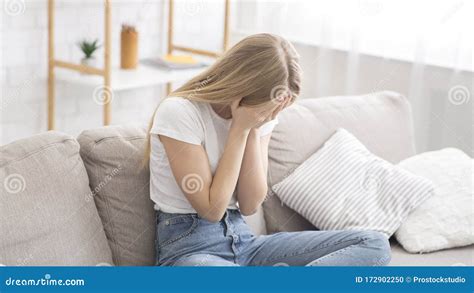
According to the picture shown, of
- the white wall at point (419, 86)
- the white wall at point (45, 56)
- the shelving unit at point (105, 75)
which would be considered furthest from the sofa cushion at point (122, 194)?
the white wall at point (419, 86)

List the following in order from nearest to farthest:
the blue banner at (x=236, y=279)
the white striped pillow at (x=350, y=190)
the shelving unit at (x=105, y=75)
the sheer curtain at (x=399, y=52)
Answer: the blue banner at (x=236, y=279), the white striped pillow at (x=350, y=190), the shelving unit at (x=105, y=75), the sheer curtain at (x=399, y=52)

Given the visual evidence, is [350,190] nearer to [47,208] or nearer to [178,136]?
[178,136]

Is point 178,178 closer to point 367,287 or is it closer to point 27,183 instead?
point 27,183

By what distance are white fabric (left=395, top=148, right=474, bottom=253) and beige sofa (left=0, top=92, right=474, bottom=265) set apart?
0.03 meters

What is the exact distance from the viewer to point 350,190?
6.08ft

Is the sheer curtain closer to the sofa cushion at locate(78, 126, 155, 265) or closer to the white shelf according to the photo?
the white shelf

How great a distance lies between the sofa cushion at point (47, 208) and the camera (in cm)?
134

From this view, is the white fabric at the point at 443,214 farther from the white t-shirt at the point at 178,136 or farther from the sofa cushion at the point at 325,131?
the white t-shirt at the point at 178,136

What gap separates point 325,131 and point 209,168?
597mm

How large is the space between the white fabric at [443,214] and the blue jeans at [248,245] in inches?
8.6

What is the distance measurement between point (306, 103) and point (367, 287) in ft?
4.21

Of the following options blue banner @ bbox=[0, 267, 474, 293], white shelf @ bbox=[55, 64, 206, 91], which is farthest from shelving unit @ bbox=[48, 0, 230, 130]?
blue banner @ bbox=[0, 267, 474, 293]

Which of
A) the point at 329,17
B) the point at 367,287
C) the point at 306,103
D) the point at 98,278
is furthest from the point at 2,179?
Answer: the point at 329,17

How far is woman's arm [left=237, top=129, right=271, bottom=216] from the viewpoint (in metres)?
1.56
